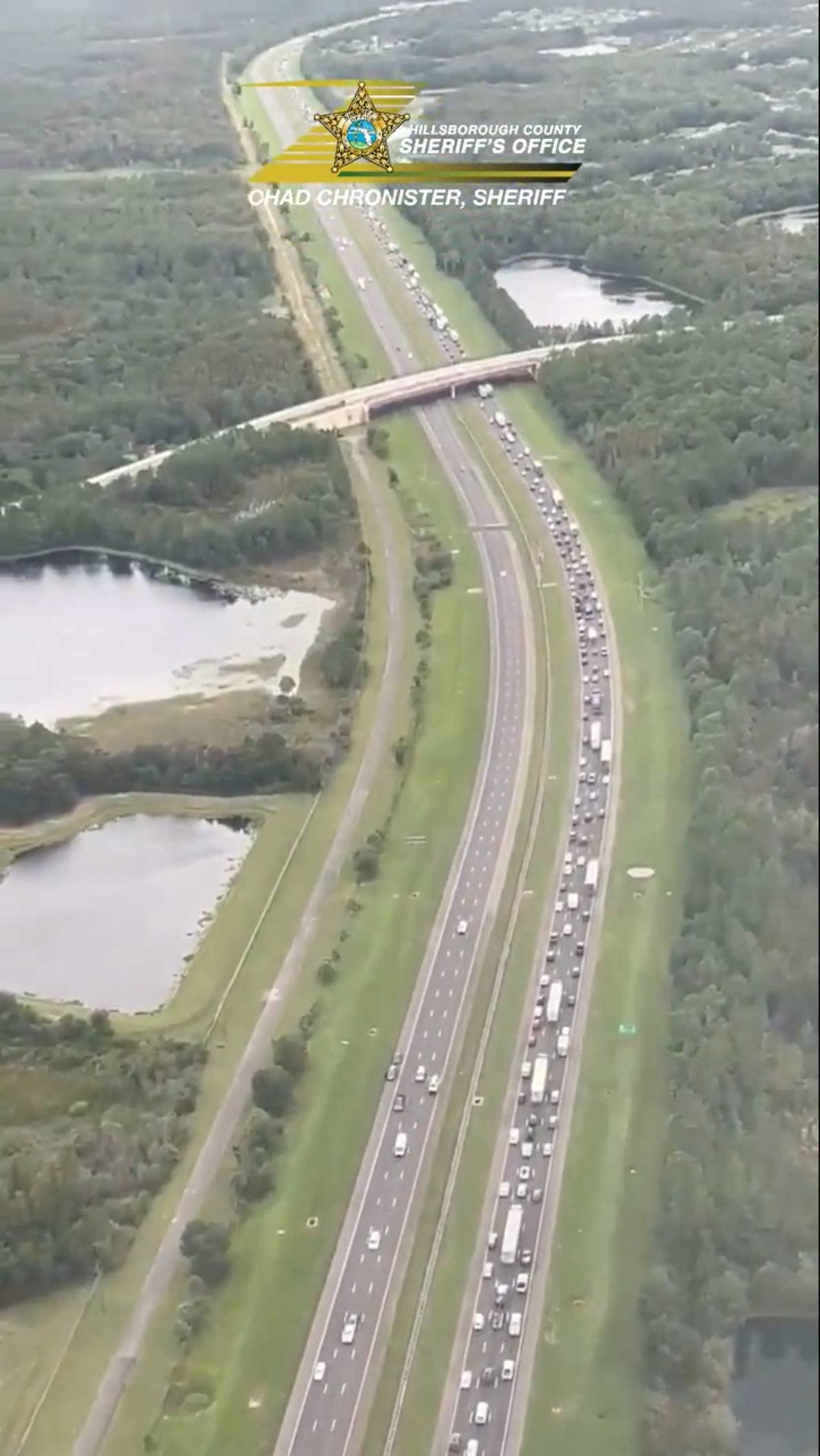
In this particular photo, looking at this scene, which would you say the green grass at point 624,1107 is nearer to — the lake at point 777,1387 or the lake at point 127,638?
the lake at point 777,1387

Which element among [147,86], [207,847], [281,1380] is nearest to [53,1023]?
[207,847]

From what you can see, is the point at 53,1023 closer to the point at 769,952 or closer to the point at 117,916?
the point at 117,916

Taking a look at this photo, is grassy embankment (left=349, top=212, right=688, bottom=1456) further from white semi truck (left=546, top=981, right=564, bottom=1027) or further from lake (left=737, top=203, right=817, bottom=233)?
lake (left=737, top=203, right=817, bottom=233)

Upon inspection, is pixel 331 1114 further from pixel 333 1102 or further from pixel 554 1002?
pixel 554 1002

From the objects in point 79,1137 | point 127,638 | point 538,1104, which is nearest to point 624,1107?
point 538,1104

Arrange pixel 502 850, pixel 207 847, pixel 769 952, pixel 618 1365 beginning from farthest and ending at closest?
pixel 207 847, pixel 502 850, pixel 618 1365, pixel 769 952

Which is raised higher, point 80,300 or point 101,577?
point 80,300

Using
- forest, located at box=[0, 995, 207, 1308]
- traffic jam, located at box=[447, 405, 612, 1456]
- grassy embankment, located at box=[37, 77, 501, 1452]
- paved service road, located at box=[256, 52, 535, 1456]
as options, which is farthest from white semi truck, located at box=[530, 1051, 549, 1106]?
forest, located at box=[0, 995, 207, 1308]
